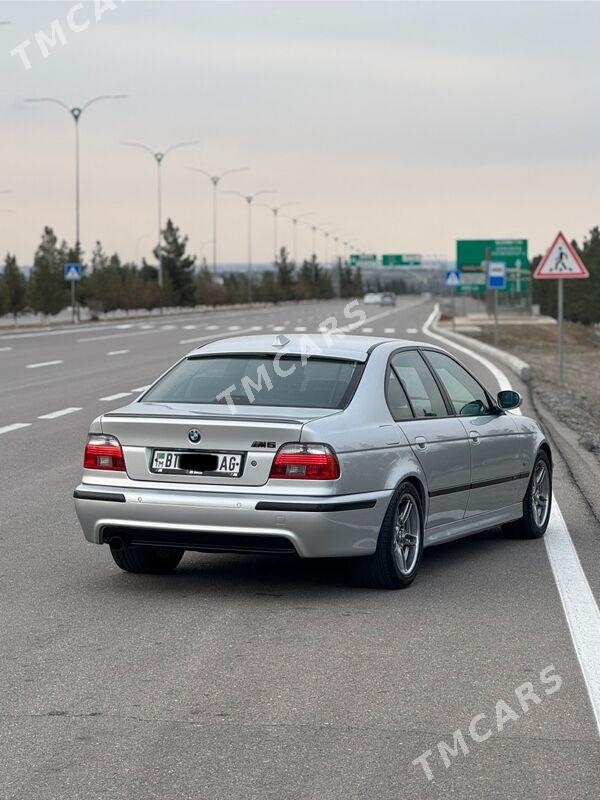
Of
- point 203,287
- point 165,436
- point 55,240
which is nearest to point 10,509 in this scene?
point 165,436

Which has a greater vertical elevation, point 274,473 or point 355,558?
point 274,473

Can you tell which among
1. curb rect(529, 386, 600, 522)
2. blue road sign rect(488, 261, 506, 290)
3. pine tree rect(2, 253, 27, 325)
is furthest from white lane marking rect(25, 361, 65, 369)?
pine tree rect(2, 253, 27, 325)

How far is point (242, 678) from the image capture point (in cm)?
621

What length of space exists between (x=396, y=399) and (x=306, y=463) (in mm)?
→ 1126

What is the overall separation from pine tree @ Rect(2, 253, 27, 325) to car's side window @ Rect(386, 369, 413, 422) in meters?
61.5

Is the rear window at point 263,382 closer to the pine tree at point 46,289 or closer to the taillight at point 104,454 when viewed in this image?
the taillight at point 104,454

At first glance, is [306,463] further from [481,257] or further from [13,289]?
[481,257]

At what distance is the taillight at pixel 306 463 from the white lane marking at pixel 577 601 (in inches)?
54.0

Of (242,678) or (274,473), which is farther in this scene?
(274,473)

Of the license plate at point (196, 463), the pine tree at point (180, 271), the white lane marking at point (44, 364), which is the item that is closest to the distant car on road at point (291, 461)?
the license plate at point (196, 463)

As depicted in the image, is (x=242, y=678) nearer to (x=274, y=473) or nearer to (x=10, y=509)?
(x=274, y=473)

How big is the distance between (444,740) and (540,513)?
516cm

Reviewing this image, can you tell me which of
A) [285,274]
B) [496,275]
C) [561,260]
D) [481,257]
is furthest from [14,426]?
[285,274]

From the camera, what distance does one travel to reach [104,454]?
26.7ft
